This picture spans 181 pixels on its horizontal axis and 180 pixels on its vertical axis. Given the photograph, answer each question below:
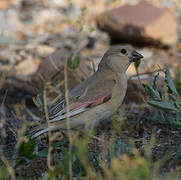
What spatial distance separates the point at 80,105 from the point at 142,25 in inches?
187

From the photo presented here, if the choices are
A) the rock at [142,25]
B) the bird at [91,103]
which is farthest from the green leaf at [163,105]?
the rock at [142,25]

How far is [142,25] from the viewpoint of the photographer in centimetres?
876

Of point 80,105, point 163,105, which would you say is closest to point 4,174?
point 80,105

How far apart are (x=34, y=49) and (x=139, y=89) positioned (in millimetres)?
3321

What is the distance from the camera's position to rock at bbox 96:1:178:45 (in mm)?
8742

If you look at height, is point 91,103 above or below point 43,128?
above

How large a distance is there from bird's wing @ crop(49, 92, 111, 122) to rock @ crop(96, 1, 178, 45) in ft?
14.5

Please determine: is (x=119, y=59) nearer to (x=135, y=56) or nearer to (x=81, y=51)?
(x=135, y=56)

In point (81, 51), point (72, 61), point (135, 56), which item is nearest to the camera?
point (135, 56)

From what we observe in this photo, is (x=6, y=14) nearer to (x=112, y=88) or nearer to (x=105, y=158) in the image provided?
(x=112, y=88)

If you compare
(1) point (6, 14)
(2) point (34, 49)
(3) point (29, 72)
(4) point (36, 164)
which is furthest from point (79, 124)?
(1) point (6, 14)

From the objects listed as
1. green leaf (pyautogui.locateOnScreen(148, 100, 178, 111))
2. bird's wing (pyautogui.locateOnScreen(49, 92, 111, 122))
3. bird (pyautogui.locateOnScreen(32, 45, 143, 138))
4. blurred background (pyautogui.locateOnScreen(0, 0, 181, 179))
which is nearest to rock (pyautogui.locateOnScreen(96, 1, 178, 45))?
blurred background (pyautogui.locateOnScreen(0, 0, 181, 179))

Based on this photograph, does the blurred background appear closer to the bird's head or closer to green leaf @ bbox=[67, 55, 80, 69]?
green leaf @ bbox=[67, 55, 80, 69]

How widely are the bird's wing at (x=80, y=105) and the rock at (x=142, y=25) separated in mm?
4407
